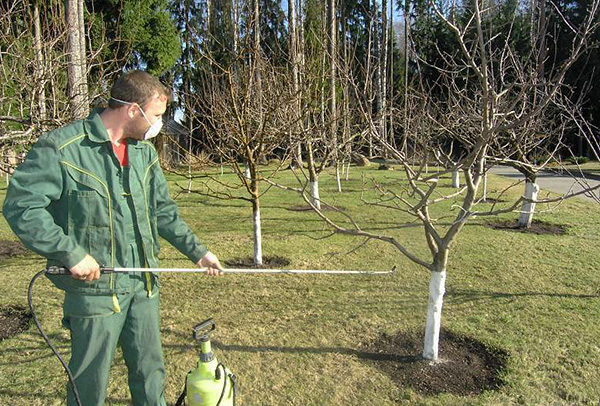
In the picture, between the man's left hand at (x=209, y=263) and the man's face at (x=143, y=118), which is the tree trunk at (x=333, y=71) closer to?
the man's face at (x=143, y=118)

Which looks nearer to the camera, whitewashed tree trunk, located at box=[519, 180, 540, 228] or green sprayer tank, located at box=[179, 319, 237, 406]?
green sprayer tank, located at box=[179, 319, 237, 406]

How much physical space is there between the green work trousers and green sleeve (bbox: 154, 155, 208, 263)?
265mm

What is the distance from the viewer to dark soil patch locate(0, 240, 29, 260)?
6730 mm

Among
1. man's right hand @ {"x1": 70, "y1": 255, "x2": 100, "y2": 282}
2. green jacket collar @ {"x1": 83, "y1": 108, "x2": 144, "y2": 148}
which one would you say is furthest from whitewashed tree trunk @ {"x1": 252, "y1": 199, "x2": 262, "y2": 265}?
man's right hand @ {"x1": 70, "y1": 255, "x2": 100, "y2": 282}

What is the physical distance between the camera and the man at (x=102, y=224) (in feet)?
6.41

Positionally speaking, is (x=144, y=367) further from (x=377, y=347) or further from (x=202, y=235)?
(x=202, y=235)

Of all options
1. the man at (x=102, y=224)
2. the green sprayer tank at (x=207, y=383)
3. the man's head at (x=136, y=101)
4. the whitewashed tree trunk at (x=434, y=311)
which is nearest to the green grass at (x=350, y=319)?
the whitewashed tree trunk at (x=434, y=311)

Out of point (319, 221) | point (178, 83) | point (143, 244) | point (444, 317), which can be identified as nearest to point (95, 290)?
point (143, 244)

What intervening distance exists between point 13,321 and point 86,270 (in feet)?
9.38

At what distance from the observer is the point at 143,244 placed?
2.33 m

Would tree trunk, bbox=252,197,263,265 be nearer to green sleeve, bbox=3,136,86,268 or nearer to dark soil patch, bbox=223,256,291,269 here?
dark soil patch, bbox=223,256,291,269

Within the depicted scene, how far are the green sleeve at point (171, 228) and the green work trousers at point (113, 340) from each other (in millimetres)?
265

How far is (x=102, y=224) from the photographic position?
2.16 meters

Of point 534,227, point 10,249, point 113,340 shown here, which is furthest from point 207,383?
point 534,227
